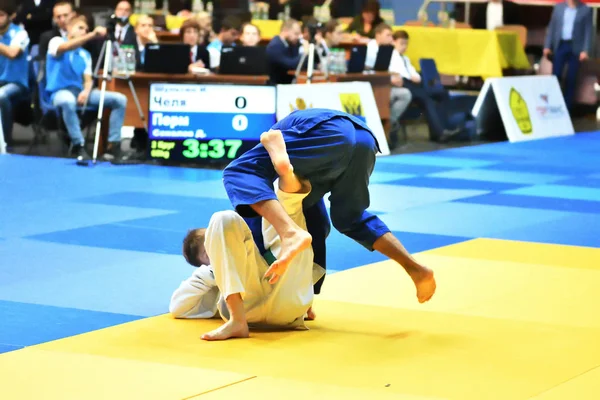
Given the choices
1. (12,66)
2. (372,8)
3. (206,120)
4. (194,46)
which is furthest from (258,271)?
(372,8)

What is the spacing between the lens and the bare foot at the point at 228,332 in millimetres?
5680

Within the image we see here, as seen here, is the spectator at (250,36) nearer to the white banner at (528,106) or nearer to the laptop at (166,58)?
the laptop at (166,58)

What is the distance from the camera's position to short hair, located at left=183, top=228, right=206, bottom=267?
615cm

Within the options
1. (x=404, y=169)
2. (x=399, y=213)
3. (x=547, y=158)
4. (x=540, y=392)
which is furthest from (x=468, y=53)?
(x=540, y=392)

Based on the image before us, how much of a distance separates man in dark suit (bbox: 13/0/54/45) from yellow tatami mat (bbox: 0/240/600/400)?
40.3ft

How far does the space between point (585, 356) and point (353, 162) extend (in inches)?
58.3

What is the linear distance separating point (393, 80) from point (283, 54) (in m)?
1.75

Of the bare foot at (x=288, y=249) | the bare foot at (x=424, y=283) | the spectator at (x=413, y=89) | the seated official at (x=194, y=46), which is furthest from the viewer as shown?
the spectator at (x=413, y=89)

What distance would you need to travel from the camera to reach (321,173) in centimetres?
579

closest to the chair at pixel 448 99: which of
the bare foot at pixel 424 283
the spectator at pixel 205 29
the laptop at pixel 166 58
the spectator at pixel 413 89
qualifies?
the spectator at pixel 413 89

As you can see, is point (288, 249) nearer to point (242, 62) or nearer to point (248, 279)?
point (248, 279)

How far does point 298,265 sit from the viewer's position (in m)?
5.87

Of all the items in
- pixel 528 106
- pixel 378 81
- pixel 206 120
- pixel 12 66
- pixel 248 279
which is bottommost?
pixel 528 106

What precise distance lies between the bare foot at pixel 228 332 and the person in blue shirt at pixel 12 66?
32.1ft
